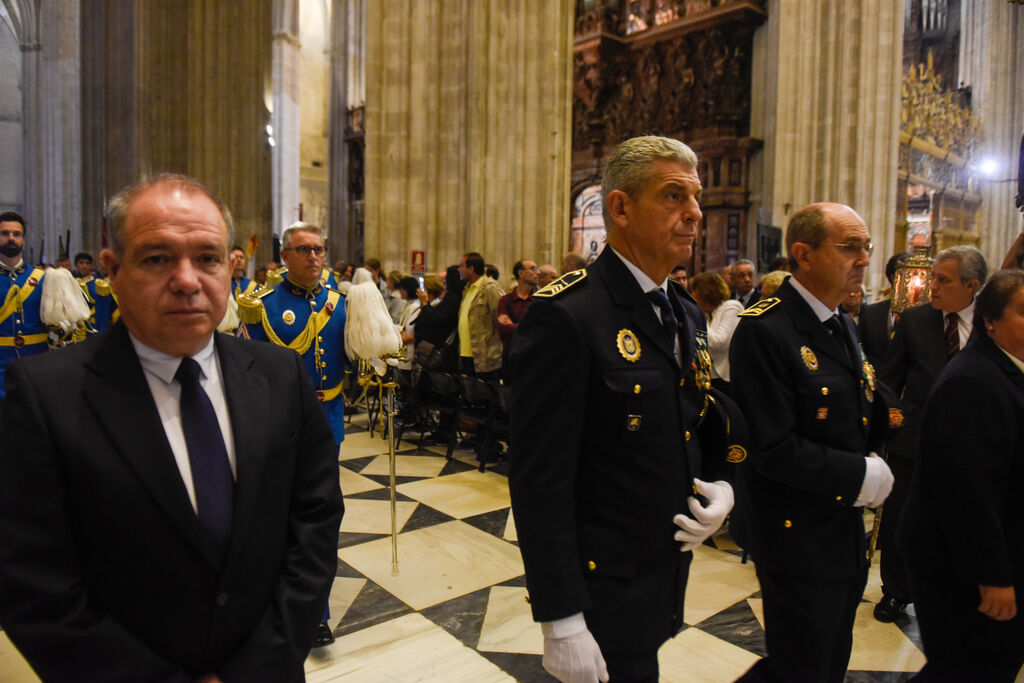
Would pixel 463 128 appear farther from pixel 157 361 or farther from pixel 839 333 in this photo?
pixel 157 361

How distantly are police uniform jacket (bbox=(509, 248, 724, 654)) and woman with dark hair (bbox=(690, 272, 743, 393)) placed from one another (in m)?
3.11

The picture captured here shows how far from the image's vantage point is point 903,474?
376 centimetres

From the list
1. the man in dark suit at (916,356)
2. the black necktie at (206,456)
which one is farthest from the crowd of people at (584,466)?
the man in dark suit at (916,356)

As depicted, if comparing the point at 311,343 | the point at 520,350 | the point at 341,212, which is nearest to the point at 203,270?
the point at 520,350

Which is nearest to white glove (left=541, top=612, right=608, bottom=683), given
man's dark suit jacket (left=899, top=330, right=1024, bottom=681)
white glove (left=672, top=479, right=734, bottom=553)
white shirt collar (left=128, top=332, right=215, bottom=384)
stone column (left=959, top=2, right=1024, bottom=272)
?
white glove (left=672, top=479, right=734, bottom=553)

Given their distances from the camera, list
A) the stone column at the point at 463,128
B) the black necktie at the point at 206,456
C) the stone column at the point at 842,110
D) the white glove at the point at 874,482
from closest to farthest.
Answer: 1. the black necktie at the point at 206,456
2. the white glove at the point at 874,482
3. the stone column at the point at 842,110
4. the stone column at the point at 463,128

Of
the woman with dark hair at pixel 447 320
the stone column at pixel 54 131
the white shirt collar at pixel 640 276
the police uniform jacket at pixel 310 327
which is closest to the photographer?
the white shirt collar at pixel 640 276

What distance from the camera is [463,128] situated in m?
11.2

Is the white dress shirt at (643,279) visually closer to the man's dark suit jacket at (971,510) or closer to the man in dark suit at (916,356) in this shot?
the man's dark suit jacket at (971,510)

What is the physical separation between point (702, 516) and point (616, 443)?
264 millimetres

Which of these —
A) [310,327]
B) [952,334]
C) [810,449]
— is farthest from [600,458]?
[952,334]

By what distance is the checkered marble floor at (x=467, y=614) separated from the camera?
121 inches

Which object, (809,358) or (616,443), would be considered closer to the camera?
(616,443)

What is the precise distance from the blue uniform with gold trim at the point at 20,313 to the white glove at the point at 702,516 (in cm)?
Result: 493
